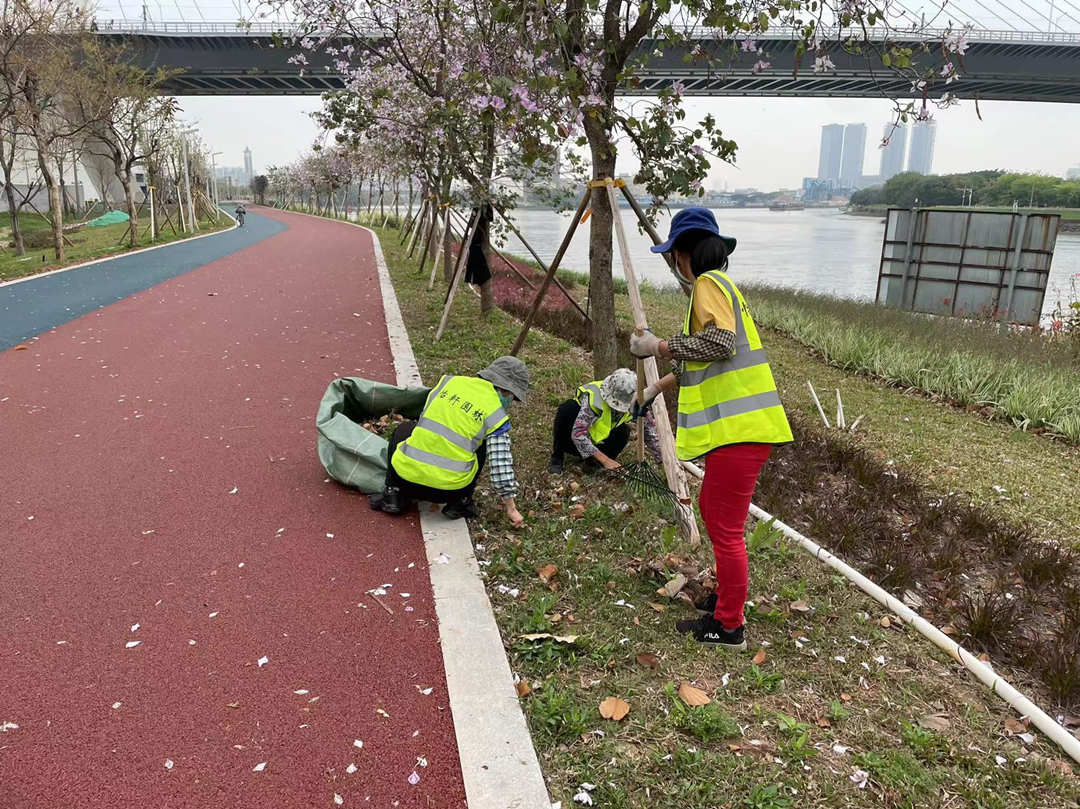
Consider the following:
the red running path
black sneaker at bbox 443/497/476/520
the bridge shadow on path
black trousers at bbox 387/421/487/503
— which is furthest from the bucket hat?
the bridge shadow on path

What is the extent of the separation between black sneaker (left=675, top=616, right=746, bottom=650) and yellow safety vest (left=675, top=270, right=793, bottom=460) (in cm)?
79

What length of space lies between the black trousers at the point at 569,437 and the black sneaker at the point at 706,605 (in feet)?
5.42

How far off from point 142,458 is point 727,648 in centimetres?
411

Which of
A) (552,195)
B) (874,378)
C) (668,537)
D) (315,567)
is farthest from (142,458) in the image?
(874,378)

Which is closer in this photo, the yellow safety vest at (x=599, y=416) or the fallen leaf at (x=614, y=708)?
the fallen leaf at (x=614, y=708)

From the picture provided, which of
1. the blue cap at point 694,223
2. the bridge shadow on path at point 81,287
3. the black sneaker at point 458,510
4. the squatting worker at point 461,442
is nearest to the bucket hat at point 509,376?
the squatting worker at point 461,442

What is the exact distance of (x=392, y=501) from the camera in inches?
175

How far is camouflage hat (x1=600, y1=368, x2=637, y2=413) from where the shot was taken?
15.0 feet

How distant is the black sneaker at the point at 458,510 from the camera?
4.39m

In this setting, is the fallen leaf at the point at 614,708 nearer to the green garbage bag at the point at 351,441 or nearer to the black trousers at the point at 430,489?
the black trousers at the point at 430,489

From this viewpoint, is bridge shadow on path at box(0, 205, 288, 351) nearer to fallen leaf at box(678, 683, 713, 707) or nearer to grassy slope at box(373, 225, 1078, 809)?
grassy slope at box(373, 225, 1078, 809)

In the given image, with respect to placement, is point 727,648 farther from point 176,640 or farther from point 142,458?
point 142,458

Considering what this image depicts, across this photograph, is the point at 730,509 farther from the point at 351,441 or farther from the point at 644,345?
the point at 351,441

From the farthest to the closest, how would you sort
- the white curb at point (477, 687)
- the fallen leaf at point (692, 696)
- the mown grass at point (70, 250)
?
the mown grass at point (70, 250)
the fallen leaf at point (692, 696)
the white curb at point (477, 687)
